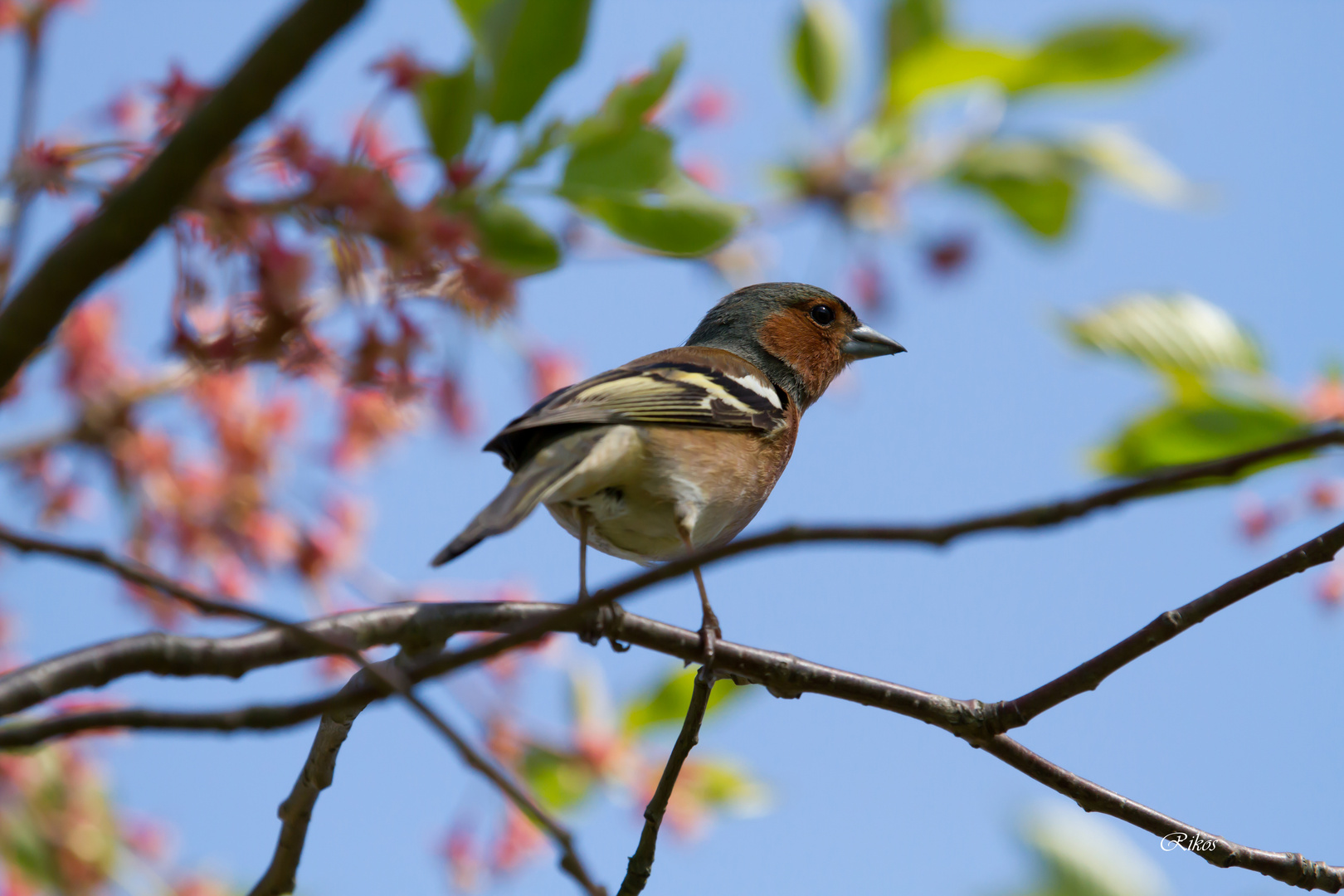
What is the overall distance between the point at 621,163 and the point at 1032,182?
2281mm

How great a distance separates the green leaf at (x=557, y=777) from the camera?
5.10 meters

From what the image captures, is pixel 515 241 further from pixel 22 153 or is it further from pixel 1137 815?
pixel 1137 815

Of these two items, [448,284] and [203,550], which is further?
[203,550]

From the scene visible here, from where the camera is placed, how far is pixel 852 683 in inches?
110

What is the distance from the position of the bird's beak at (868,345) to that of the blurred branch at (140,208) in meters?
4.26

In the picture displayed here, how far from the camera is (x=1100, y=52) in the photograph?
14.8ft

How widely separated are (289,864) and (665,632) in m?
1.12

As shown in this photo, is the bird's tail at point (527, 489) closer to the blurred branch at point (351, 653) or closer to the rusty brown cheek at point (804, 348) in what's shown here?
the blurred branch at point (351, 653)

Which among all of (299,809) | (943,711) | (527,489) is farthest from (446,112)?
(943,711)

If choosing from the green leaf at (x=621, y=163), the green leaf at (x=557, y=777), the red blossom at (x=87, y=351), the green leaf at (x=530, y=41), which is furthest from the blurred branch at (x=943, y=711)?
the red blossom at (x=87, y=351)

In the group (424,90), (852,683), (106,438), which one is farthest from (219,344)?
(106,438)

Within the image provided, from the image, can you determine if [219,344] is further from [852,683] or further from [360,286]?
[852,683]

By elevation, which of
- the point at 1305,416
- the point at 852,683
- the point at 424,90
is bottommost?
the point at 852,683

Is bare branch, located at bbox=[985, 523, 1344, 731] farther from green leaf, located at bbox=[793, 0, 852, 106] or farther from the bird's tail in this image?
green leaf, located at bbox=[793, 0, 852, 106]
